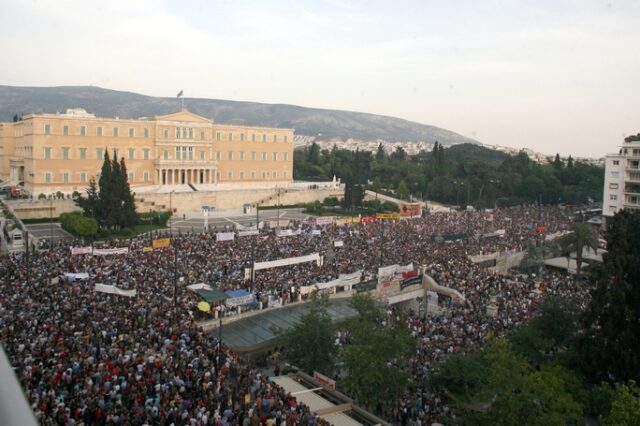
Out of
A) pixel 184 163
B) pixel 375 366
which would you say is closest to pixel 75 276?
pixel 375 366

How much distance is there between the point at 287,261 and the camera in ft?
99.0

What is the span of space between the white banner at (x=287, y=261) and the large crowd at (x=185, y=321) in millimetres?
356

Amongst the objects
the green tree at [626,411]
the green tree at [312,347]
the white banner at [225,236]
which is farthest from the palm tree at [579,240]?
the green tree at [626,411]

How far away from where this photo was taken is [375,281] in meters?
30.0

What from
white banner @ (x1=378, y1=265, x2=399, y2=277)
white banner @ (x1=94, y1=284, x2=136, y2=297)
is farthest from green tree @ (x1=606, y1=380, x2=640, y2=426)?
white banner @ (x1=378, y1=265, x2=399, y2=277)

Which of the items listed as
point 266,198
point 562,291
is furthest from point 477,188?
point 562,291

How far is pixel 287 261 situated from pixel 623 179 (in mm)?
39310

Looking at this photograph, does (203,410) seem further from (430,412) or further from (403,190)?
(403,190)

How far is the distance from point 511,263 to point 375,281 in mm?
14083

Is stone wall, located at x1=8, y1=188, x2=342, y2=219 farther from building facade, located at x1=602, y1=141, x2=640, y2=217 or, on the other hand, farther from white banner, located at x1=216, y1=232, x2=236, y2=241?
building facade, located at x1=602, y1=141, x2=640, y2=217

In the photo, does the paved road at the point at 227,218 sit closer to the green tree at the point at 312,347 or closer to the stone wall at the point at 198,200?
the stone wall at the point at 198,200

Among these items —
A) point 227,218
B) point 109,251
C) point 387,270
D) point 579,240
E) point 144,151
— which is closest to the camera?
point 109,251

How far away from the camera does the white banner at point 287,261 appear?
28.8m

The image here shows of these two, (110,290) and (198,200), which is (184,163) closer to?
(198,200)
